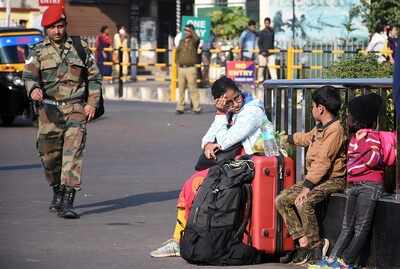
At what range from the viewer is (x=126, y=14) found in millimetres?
45188

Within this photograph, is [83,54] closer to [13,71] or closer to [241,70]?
[13,71]

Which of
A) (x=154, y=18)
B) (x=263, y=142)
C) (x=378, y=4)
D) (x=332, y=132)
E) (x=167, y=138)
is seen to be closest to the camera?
(x=332, y=132)

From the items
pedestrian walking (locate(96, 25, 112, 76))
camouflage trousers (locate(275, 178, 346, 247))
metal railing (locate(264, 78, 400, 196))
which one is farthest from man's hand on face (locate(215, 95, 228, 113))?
pedestrian walking (locate(96, 25, 112, 76))

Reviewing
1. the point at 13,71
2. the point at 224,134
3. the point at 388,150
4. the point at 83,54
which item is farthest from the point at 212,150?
the point at 13,71

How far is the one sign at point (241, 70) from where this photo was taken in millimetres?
27703

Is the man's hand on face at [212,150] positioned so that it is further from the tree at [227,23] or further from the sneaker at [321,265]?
the tree at [227,23]

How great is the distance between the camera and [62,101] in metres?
10.6

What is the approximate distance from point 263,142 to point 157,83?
80.1 ft

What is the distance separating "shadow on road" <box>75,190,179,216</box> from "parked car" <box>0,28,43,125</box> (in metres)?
8.57

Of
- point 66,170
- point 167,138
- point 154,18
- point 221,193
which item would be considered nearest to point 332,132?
point 221,193

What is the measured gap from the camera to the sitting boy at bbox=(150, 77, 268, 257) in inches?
343

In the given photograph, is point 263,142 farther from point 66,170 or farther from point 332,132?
point 66,170

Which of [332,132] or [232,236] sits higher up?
[332,132]

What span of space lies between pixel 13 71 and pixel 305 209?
14126 millimetres
